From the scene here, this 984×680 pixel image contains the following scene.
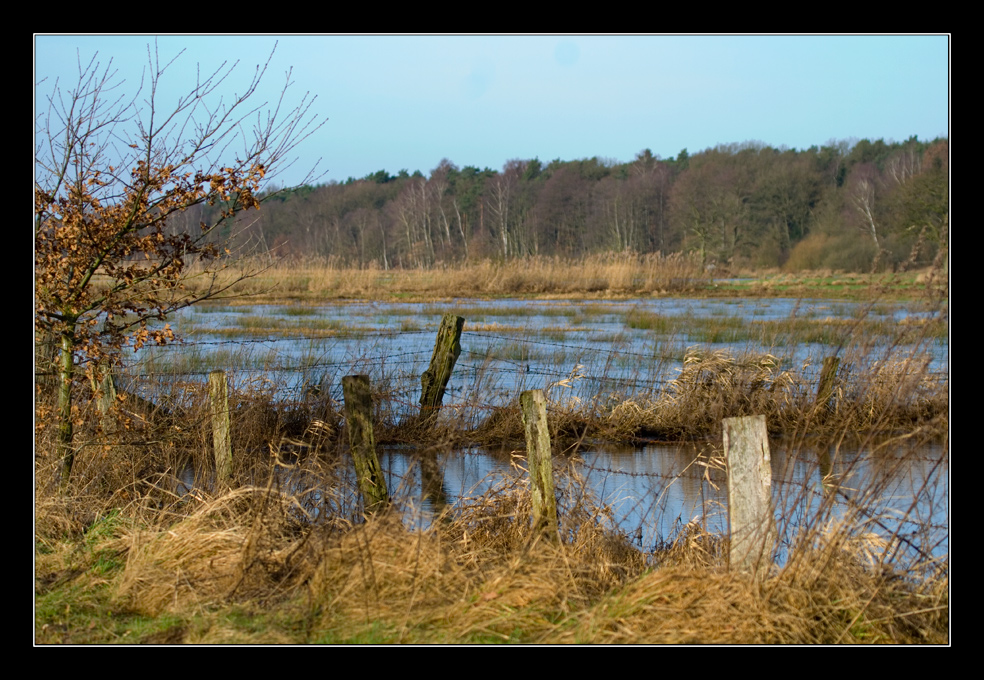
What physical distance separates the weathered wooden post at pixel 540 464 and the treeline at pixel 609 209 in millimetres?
49374

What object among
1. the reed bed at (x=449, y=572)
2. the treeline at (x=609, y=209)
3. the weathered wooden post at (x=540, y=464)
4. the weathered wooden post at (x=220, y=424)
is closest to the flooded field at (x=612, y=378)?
the reed bed at (x=449, y=572)

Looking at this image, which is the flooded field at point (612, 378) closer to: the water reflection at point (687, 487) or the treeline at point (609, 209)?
the water reflection at point (687, 487)

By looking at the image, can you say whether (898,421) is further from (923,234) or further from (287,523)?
(287,523)

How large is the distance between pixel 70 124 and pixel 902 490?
261 inches

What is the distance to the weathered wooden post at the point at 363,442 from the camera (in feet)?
19.4

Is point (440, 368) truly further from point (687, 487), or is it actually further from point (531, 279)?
point (531, 279)

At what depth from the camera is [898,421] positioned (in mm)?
10523

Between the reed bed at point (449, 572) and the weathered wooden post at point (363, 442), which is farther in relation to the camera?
the weathered wooden post at point (363, 442)

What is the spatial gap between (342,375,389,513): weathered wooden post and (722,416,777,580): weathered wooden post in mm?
2533

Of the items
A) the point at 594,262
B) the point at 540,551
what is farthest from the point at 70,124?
the point at 594,262

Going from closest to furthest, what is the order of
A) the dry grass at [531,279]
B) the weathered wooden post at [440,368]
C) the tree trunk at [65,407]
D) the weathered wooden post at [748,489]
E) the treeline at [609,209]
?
1. the weathered wooden post at [748,489]
2. the tree trunk at [65,407]
3. the weathered wooden post at [440,368]
4. the dry grass at [531,279]
5. the treeline at [609,209]

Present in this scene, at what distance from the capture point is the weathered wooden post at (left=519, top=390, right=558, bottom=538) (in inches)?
201

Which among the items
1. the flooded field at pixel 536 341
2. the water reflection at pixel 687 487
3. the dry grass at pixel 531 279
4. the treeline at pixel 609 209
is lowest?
the water reflection at pixel 687 487

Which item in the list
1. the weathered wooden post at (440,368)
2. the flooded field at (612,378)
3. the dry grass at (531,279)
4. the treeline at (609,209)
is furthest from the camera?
the treeline at (609,209)
